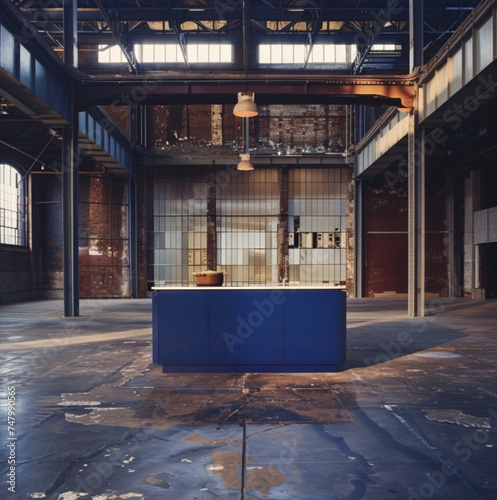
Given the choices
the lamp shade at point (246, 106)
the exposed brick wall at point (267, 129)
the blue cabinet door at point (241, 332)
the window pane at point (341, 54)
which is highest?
the window pane at point (341, 54)

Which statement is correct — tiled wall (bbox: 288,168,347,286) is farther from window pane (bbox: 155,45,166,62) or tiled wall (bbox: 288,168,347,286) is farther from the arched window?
the arched window

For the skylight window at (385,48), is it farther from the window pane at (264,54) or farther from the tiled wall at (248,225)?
the tiled wall at (248,225)

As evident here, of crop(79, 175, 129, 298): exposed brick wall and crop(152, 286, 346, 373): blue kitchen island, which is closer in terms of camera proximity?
crop(152, 286, 346, 373): blue kitchen island

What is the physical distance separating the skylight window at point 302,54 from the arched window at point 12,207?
1295 centimetres

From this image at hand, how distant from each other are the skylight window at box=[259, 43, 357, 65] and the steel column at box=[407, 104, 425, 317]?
10.4m

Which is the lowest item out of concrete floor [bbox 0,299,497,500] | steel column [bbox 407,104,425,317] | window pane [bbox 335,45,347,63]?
concrete floor [bbox 0,299,497,500]

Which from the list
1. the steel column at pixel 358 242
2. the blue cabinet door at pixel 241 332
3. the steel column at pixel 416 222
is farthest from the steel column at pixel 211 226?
the blue cabinet door at pixel 241 332

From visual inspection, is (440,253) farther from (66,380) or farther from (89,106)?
(66,380)

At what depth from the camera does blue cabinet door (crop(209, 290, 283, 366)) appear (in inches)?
273

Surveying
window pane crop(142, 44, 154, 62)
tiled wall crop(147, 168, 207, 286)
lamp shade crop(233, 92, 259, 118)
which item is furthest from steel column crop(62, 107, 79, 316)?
window pane crop(142, 44, 154, 62)

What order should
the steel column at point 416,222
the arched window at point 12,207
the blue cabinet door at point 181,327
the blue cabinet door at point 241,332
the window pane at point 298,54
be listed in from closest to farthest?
the blue cabinet door at point 241,332 < the blue cabinet door at point 181,327 < the steel column at point 416,222 < the arched window at point 12,207 < the window pane at point 298,54

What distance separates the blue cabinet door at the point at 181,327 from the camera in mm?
7047

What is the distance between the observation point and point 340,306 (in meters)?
7.03

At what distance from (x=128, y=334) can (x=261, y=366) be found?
17.0 feet
